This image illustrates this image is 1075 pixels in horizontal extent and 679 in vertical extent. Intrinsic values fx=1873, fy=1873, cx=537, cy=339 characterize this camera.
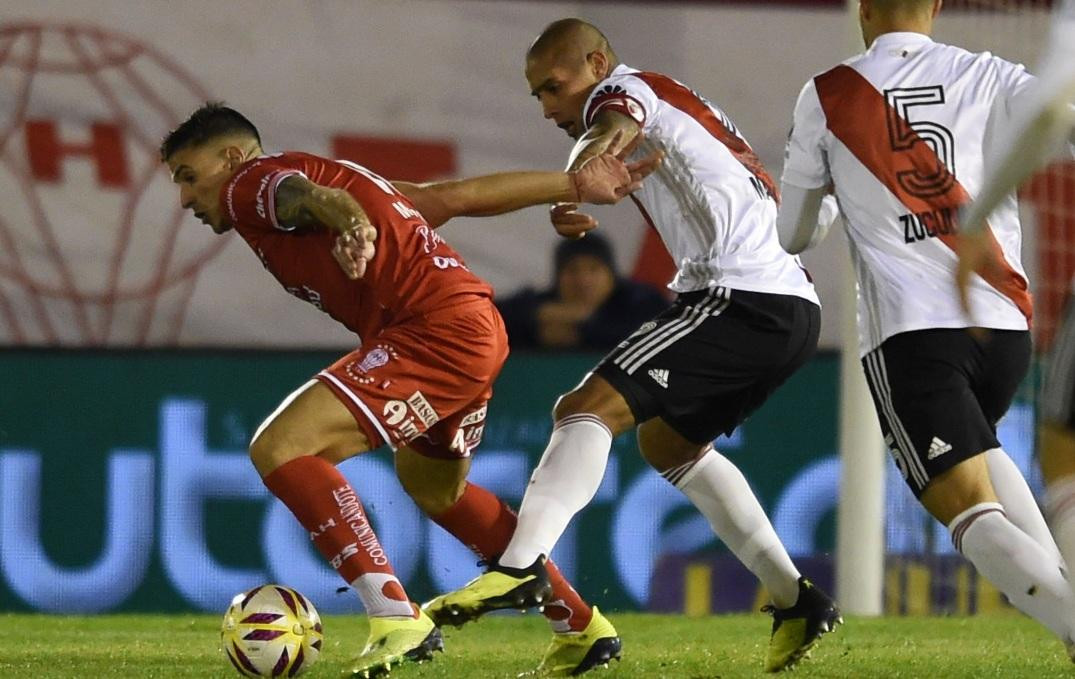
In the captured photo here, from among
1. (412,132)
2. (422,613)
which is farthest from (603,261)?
(422,613)

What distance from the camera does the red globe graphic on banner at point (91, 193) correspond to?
412 inches

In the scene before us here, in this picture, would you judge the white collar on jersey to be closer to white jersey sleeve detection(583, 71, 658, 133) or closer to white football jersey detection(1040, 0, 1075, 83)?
white jersey sleeve detection(583, 71, 658, 133)

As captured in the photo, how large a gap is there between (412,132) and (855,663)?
19.9 feet

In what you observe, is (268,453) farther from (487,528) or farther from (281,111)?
(281,111)

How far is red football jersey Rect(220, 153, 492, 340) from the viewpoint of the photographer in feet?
16.7

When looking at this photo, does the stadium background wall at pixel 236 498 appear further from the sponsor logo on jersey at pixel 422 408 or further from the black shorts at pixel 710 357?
the sponsor logo on jersey at pixel 422 408

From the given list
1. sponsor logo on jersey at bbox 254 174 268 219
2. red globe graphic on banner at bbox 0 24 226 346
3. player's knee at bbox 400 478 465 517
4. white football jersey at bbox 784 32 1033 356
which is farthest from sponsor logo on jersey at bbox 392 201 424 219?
red globe graphic on banner at bbox 0 24 226 346

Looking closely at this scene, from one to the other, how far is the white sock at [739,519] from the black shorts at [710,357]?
15cm

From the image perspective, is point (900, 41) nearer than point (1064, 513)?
No

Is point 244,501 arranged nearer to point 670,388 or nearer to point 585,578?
point 585,578

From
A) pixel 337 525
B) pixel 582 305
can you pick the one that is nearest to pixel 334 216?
pixel 337 525

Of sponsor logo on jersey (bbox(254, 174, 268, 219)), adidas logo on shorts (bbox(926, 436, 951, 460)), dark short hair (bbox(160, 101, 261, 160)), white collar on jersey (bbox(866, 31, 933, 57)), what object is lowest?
adidas logo on shorts (bbox(926, 436, 951, 460))

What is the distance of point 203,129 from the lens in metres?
5.36

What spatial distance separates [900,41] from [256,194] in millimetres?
1722
